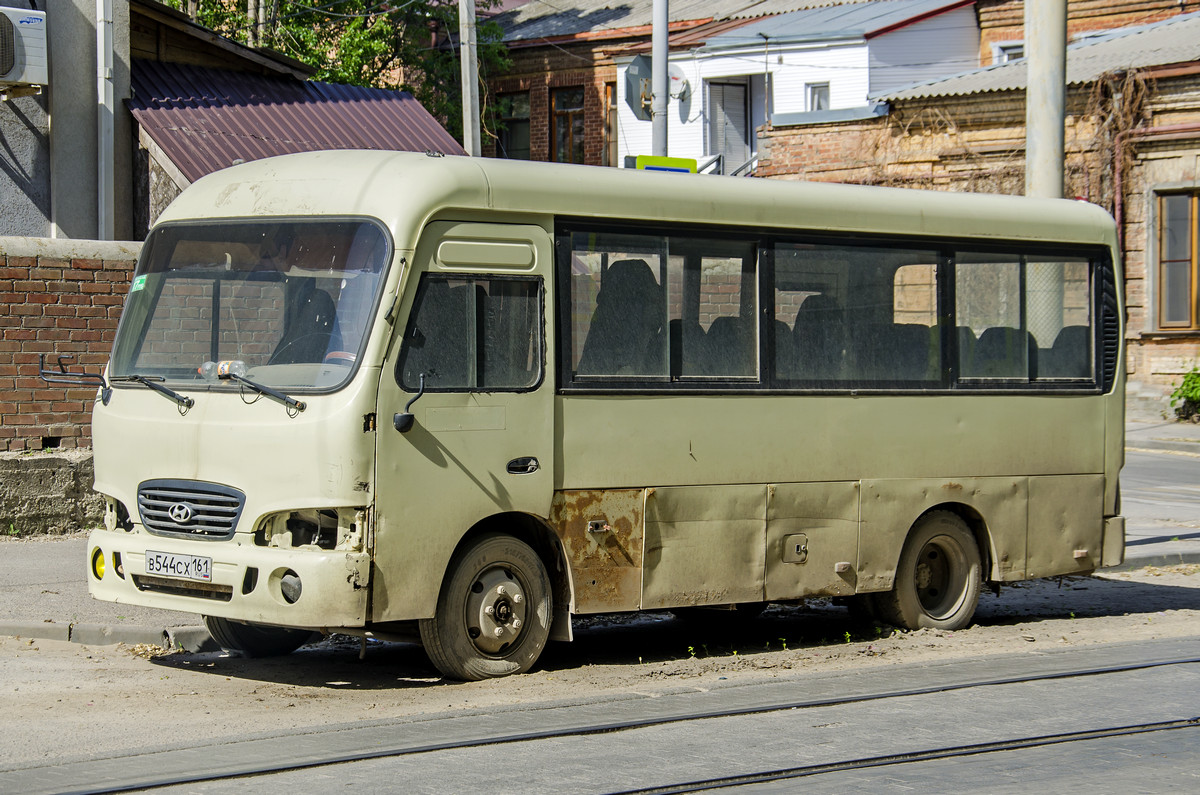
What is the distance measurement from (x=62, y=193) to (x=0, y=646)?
28.6ft

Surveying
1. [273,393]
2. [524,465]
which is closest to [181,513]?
[273,393]

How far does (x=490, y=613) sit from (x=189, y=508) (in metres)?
1.64

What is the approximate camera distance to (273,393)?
7.61 metres

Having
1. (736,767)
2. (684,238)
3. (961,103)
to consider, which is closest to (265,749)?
(736,767)

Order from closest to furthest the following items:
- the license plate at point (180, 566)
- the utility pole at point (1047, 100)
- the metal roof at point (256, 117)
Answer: the license plate at point (180, 566) < the utility pole at point (1047, 100) < the metal roof at point (256, 117)

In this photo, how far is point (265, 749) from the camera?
20.8 feet

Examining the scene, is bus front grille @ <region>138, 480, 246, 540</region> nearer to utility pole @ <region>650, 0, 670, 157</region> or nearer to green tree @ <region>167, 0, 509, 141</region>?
utility pole @ <region>650, 0, 670, 157</region>

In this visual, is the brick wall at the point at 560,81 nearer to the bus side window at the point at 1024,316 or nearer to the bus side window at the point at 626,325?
the bus side window at the point at 1024,316

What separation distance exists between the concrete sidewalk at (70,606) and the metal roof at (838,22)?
24287mm

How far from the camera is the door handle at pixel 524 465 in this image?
8164mm

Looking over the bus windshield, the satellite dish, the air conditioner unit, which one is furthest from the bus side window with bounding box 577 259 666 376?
the satellite dish

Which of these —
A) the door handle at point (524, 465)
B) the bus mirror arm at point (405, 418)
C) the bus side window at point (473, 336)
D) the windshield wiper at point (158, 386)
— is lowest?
the door handle at point (524, 465)

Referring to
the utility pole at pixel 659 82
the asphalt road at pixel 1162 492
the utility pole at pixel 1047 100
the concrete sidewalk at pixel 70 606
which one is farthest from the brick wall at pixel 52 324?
the asphalt road at pixel 1162 492

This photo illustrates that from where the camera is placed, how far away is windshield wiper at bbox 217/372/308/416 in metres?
7.54
